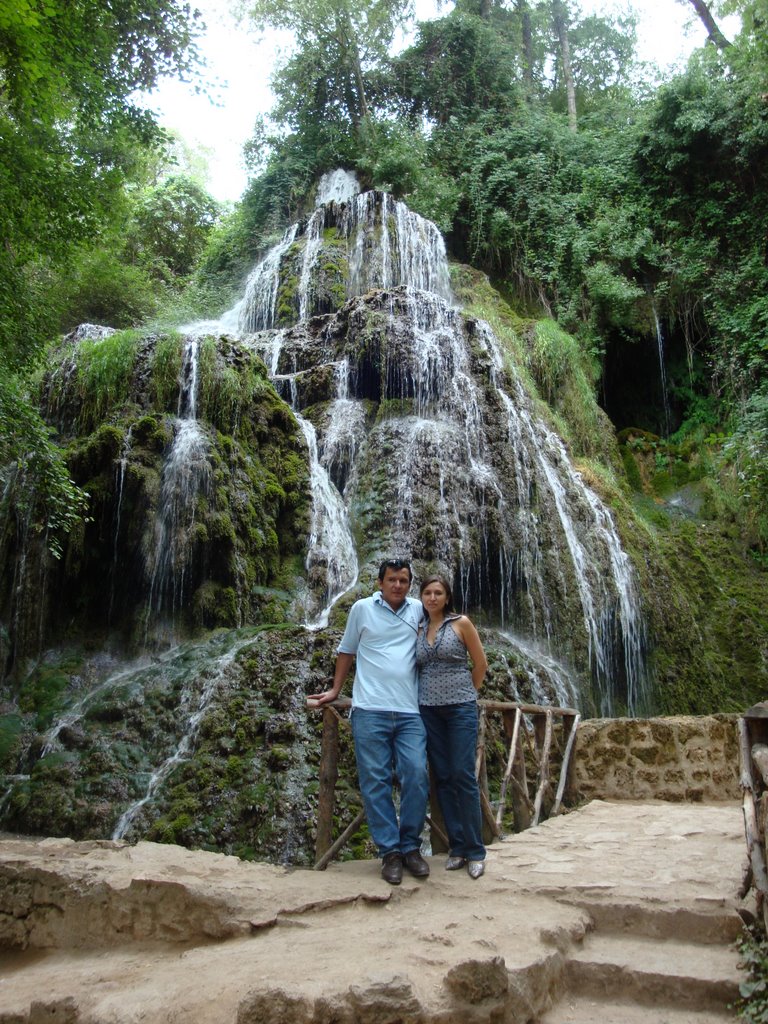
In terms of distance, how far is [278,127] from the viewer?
21516mm

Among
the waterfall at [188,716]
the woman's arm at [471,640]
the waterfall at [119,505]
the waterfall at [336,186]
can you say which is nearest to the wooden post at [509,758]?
the woman's arm at [471,640]

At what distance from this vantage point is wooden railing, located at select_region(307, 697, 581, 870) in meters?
3.66

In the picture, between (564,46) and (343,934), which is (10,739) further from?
(564,46)

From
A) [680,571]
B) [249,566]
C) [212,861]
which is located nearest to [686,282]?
[680,571]

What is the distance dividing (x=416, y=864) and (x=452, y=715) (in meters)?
0.65

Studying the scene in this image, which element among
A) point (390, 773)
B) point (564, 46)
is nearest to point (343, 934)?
point (390, 773)

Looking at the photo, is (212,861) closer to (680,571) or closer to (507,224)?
(680,571)

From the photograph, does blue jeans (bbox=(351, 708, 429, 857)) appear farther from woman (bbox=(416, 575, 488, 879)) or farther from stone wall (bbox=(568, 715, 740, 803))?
stone wall (bbox=(568, 715, 740, 803))

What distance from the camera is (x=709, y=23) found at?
17.0 metres

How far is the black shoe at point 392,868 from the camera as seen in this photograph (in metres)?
3.04

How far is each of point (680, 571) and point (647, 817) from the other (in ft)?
25.3

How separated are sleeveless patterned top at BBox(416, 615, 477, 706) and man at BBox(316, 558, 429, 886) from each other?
44 millimetres

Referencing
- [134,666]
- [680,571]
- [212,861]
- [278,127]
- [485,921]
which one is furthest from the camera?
[278,127]

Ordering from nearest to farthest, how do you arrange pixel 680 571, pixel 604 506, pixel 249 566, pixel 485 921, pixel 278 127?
pixel 485 921, pixel 249 566, pixel 604 506, pixel 680 571, pixel 278 127
